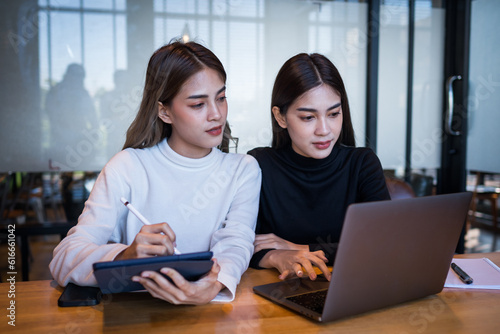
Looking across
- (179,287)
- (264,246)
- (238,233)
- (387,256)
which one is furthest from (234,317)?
(264,246)

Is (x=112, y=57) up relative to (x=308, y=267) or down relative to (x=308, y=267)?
up

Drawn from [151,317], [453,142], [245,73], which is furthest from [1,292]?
[453,142]

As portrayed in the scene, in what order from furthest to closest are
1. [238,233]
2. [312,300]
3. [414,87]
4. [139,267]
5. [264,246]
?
[414,87]
[264,246]
[238,233]
[312,300]
[139,267]

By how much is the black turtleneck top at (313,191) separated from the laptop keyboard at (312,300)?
624 mm

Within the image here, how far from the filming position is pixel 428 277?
1.01 metres

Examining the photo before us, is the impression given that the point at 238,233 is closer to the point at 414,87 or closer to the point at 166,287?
the point at 166,287

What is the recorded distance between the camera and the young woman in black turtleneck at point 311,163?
1576mm

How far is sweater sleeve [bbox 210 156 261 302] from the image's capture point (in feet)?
3.58

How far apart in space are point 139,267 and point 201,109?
0.68m

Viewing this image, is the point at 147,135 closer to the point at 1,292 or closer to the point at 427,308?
the point at 1,292

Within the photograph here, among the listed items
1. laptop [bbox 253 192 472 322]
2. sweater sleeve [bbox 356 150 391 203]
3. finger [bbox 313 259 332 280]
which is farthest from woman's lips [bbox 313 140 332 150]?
laptop [bbox 253 192 472 322]

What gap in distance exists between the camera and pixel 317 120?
5.14 ft

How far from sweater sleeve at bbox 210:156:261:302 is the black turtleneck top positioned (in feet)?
0.39

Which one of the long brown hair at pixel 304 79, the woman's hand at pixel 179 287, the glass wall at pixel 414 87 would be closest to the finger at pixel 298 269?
the woman's hand at pixel 179 287
